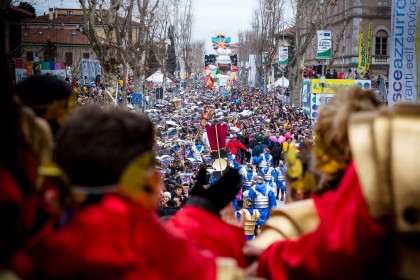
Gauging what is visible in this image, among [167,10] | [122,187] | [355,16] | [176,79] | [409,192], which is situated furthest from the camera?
[176,79]

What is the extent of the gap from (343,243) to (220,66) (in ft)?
328

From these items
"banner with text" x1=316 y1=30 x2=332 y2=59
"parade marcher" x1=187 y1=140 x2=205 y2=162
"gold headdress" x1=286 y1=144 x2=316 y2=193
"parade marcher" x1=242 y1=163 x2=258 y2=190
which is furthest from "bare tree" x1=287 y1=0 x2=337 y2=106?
"gold headdress" x1=286 y1=144 x2=316 y2=193

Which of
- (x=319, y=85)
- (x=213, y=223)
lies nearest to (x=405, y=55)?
(x=213, y=223)

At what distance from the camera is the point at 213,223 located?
233 cm

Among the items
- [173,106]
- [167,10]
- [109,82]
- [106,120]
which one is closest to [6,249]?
[106,120]

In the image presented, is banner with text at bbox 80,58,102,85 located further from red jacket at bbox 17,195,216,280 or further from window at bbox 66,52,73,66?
red jacket at bbox 17,195,216,280

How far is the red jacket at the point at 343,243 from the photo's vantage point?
1594mm

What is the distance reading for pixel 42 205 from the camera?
1.79 meters

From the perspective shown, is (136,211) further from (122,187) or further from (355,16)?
(355,16)

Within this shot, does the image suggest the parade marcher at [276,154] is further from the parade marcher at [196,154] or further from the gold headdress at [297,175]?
the gold headdress at [297,175]

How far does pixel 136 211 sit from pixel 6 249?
0.35 metres

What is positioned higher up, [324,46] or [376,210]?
A: [324,46]

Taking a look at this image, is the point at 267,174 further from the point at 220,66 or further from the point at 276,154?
the point at 220,66

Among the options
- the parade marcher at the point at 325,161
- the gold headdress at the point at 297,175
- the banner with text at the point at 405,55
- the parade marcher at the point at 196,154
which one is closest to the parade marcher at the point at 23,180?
the parade marcher at the point at 325,161
